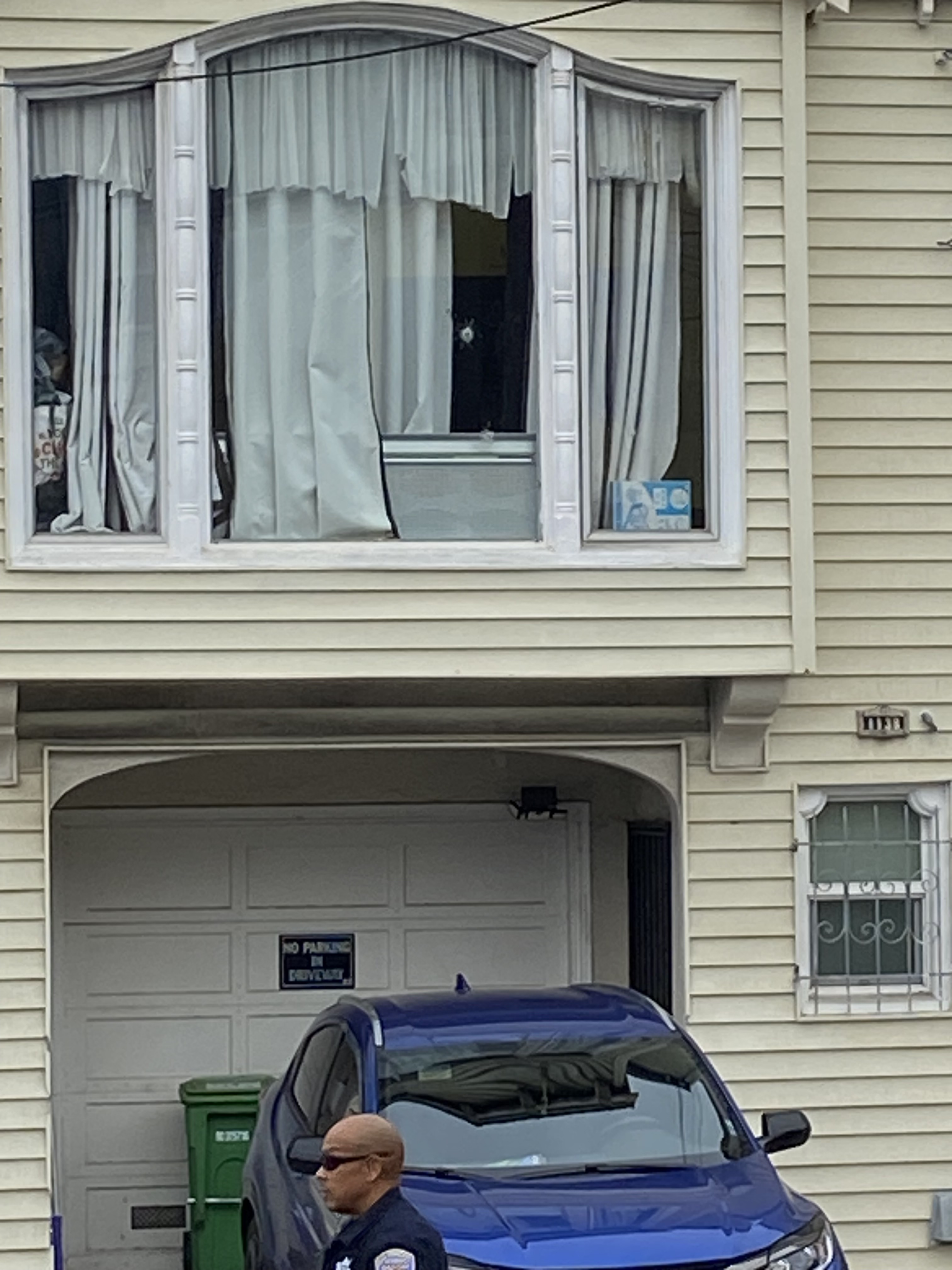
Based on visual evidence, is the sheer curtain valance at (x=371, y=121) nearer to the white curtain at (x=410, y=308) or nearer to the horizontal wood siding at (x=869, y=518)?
the white curtain at (x=410, y=308)

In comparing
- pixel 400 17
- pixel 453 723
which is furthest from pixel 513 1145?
pixel 400 17

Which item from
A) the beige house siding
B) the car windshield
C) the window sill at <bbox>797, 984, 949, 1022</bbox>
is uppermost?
the beige house siding

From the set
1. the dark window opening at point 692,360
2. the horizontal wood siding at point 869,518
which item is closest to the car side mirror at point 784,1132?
the horizontal wood siding at point 869,518

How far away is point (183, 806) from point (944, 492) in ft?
13.6

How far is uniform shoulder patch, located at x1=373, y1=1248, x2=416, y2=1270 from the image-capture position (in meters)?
5.19

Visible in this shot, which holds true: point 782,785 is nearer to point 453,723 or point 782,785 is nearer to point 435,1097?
point 453,723

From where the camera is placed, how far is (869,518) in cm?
1088

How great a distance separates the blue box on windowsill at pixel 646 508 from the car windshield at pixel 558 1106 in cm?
266

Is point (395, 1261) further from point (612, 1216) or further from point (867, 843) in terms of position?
point (867, 843)

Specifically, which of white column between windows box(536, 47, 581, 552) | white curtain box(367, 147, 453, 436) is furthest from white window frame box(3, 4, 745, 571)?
white curtain box(367, 147, 453, 436)

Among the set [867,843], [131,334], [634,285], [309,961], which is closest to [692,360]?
[634,285]

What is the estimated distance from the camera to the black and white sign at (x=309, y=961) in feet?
39.4

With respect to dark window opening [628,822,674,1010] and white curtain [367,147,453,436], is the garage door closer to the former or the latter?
dark window opening [628,822,674,1010]

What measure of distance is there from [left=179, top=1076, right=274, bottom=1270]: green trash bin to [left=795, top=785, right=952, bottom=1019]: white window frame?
2693 millimetres
